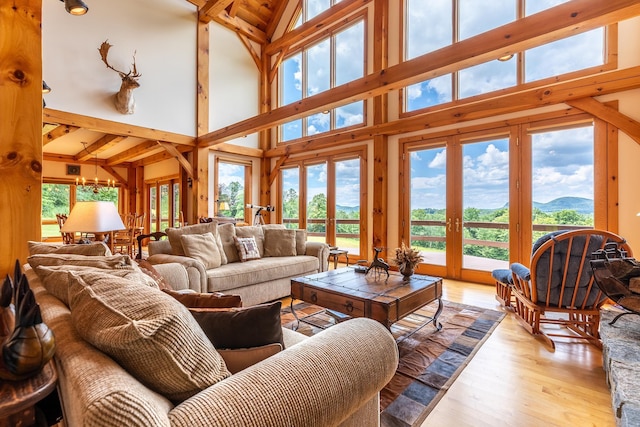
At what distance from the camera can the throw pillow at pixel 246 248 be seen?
3627 mm

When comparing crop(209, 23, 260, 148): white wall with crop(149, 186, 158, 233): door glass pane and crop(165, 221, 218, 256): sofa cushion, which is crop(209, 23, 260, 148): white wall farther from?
crop(149, 186, 158, 233): door glass pane

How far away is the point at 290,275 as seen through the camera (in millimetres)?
3627

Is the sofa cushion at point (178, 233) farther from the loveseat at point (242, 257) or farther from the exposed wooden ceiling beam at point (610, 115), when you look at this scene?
the exposed wooden ceiling beam at point (610, 115)

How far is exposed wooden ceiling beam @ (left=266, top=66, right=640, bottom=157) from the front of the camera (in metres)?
3.36

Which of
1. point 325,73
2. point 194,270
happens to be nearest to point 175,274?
point 194,270

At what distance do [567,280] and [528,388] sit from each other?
1.00 metres

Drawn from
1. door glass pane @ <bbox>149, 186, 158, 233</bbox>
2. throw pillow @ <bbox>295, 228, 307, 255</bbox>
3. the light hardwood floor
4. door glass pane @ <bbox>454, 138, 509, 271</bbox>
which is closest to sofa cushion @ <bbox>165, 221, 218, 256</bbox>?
throw pillow @ <bbox>295, 228, 307, 255</bbox>

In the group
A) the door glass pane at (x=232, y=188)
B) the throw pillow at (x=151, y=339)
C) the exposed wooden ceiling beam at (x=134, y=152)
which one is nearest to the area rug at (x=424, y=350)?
the throw pillow at (x=151, y=339)

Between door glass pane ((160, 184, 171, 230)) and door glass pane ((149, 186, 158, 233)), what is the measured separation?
0.34m

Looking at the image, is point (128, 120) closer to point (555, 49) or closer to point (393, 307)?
point (393, 307)

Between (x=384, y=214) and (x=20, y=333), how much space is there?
505 centimetres

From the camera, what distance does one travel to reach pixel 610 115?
344 cm

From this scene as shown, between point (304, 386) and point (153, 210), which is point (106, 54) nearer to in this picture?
point (153, 210)

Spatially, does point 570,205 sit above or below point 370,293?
above
